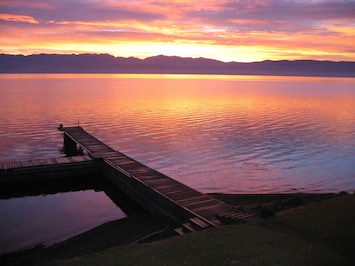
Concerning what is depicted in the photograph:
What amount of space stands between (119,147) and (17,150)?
1501 centimetres

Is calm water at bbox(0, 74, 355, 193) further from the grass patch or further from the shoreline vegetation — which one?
the grass patch

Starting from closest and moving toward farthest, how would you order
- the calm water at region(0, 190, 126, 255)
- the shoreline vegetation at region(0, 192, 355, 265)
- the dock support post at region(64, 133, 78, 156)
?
the shoreline vegetation at region(0, 192, 355, 265)
the calm water at region(0, 190, 126, 255)
the dock support post at region(64, 133, 78, 156)

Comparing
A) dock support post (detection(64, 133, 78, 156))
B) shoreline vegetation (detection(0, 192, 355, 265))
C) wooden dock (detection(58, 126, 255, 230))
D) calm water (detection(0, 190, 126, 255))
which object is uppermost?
shoreline vegetation (detection(0, 192, 355, 265))

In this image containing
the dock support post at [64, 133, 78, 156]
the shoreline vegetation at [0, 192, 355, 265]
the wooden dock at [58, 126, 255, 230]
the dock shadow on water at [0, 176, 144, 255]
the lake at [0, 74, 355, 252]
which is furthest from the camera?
the dock support post at [64, 133, 78, 156]

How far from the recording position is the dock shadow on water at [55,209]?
27016 millimetres

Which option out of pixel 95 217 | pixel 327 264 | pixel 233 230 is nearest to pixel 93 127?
pixel 95 217

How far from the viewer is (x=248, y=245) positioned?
16.9 metres

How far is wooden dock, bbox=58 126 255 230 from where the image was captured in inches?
906

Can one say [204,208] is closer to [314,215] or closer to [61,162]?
[314,215]

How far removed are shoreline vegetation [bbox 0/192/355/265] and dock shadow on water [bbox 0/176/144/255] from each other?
8.98 ft

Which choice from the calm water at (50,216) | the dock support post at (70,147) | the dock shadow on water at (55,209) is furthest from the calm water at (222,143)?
the calm water at (50,216)

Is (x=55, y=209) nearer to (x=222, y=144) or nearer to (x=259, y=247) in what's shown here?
(x=259, y=247)

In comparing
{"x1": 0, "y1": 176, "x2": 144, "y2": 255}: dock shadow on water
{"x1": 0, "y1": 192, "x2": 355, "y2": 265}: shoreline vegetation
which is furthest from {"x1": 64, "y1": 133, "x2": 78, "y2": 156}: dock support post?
{"x1": 0, "y1": 192, "x2": 355, "y2": 265}: shoreline vegetation

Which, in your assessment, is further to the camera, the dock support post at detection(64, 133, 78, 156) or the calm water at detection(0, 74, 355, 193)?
the dock support post at detection(64, 133, 78, 156)
